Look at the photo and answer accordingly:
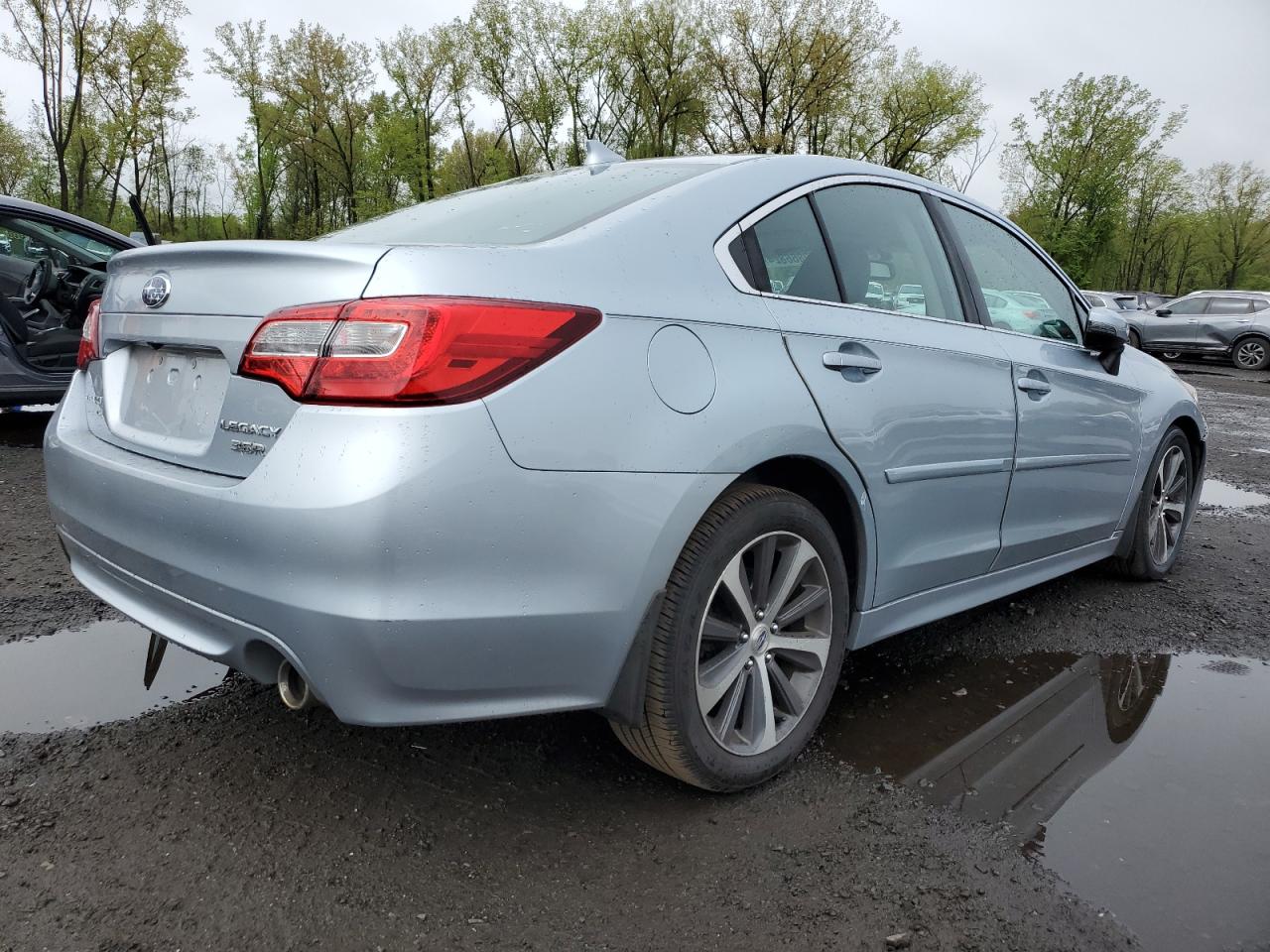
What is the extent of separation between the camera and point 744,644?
7.39 ft

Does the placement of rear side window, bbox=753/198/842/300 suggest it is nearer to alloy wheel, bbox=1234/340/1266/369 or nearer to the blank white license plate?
the blank white license plate

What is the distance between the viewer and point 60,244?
6941 millimetres

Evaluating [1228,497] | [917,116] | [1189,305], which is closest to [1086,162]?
[917,116]

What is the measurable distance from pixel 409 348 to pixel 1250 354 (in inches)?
919

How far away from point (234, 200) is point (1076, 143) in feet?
163

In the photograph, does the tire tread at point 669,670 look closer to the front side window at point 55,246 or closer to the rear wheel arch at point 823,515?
the rear wheel arch at point 823,515

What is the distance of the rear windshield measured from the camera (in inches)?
87.4

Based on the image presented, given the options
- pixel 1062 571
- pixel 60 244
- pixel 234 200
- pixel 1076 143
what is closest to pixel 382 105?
pixel 234 200

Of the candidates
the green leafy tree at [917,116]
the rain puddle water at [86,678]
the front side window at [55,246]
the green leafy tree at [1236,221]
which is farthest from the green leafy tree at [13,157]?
the green leafy tree at [1236,221]

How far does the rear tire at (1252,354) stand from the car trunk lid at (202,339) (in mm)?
23022

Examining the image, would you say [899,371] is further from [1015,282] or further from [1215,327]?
[1215,327]

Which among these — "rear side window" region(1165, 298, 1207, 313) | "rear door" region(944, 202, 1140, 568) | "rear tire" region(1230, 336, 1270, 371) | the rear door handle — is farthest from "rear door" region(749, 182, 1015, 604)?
"rear side window" region(1165, 298, 1207, 313)

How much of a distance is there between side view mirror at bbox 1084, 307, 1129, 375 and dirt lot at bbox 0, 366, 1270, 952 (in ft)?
6.19

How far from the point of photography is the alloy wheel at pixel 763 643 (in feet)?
7.17
